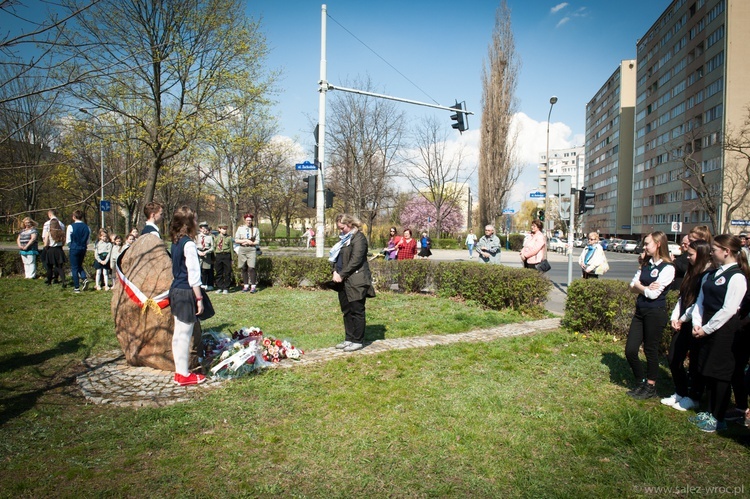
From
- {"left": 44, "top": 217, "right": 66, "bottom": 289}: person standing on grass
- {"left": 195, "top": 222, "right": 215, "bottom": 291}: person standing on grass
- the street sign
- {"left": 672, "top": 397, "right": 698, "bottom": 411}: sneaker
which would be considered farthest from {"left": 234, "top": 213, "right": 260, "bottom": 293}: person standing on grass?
{"left": 672, "top": 397, "right": 698, "bottom": 411}: sneaker

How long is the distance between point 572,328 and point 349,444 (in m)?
5.30

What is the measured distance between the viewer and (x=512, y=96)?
36.2 metres

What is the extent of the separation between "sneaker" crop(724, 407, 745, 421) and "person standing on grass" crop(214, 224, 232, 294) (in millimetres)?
10531

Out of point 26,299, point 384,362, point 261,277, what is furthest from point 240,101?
point 384,362

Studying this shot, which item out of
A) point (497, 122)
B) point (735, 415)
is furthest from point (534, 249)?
point (497, 122)

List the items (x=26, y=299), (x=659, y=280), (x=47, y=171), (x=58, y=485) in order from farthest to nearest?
(x=26, y=299) → (x=659, y=280) → (x=47, y=171) → (x=58, y=485)

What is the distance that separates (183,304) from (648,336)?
4995 mm

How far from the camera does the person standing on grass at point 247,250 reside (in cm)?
1176

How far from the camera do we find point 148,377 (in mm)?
5176

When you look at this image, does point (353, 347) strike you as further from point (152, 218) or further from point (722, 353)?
point (722, 353)

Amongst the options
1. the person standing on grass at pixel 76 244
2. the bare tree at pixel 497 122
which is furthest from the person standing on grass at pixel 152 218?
the bare tree at pixel 497 122

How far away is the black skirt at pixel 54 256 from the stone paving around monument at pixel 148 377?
7.73 meters

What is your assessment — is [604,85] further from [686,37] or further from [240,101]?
[240,101]

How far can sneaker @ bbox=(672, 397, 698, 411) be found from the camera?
14.6 feet
